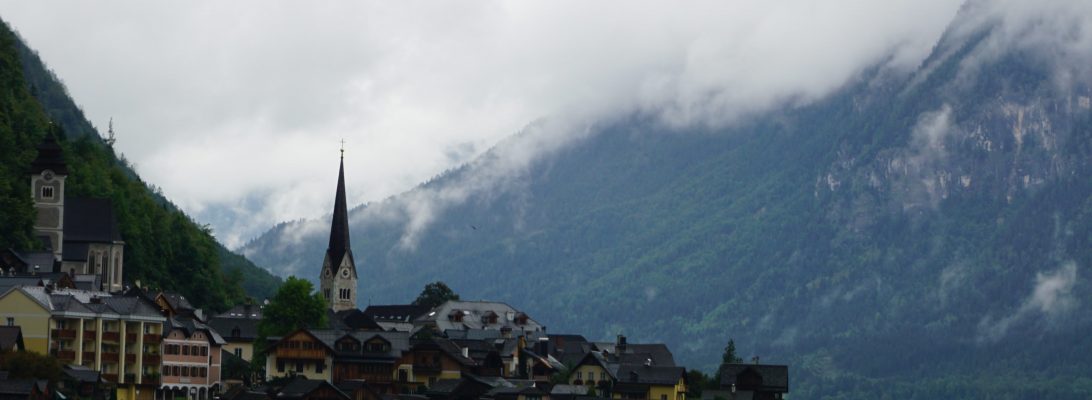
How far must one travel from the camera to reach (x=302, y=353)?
161250 mm

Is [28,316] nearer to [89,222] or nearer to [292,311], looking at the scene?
[292,311]

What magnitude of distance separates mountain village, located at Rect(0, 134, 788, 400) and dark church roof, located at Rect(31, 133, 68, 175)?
0.10 meters

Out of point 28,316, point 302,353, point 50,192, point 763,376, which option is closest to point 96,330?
point 28,316

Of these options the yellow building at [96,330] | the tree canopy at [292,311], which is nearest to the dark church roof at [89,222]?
the tree canopy at [292,311]

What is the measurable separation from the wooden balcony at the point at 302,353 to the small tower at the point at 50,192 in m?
23.4

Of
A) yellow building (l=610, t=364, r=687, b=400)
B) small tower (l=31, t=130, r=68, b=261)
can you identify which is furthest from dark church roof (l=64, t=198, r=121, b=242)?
yellow building (l=610, t=364, r=687, b=400)

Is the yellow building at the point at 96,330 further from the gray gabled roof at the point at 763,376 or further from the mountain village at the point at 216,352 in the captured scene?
the gray gabled roof at the point at 763,376

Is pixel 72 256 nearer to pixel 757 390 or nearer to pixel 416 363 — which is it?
pixel 416 363

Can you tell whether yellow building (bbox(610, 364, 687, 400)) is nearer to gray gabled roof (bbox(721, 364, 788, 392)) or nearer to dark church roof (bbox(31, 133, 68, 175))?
gray gabled roof (bbox(721, 364, 788, 392))

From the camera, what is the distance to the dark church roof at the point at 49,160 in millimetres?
177375

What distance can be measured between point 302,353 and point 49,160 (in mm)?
29622

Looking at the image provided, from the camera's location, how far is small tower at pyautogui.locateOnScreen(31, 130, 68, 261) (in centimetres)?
17588

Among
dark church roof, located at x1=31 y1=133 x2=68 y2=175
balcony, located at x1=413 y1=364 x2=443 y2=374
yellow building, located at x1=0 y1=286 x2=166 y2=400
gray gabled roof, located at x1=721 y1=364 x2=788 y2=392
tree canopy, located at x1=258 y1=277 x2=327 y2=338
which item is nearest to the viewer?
yellow building, located at x1=0 y1=286 x2=166 y2=400

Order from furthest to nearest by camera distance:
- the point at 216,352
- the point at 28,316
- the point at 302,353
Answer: the point at 302,353, the point at 216,352, the point at 28,316
